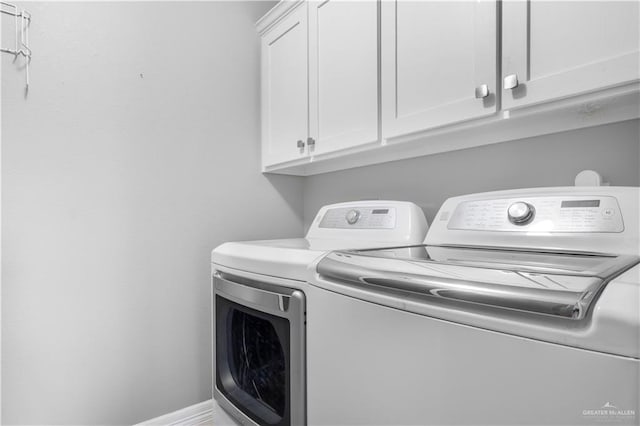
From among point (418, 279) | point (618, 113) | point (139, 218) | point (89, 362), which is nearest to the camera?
point (418, 279)

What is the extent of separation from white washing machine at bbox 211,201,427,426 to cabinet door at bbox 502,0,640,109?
22.0 inches

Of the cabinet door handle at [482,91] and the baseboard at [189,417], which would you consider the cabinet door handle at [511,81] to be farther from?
the baseboard at [189,417]

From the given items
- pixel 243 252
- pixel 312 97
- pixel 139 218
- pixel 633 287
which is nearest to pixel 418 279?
pixel 633 287

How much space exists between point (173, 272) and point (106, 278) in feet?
0.88

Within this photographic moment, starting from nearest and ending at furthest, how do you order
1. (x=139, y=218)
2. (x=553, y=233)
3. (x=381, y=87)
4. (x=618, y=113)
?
1. (x=553, y=233)
2. (x=618, y=113)
3. (x=381, y=87)
4. (x=139, y=218)

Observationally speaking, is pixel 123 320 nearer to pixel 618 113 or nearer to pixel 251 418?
pixel 251 418

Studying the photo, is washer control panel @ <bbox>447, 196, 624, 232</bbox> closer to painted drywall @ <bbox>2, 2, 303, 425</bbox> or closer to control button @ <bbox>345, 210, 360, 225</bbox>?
control button @ <bbox>345, 210, 360, 225</bbox>

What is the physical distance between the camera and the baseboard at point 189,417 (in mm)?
1543

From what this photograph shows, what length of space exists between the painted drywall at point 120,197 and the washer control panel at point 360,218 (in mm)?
528

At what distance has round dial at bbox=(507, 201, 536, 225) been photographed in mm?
900

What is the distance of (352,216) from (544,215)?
0.72 meters

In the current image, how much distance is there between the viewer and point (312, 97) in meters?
1.55

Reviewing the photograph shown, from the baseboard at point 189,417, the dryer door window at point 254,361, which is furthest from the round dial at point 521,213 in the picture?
the baseboard at point 189,417

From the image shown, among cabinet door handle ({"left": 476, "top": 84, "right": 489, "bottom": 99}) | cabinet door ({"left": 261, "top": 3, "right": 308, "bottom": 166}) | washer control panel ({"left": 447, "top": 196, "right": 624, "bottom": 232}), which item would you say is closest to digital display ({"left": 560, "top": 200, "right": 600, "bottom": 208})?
washer control panel ({"left": 447, "top": 196, "right": 624, "bottom": 232})
